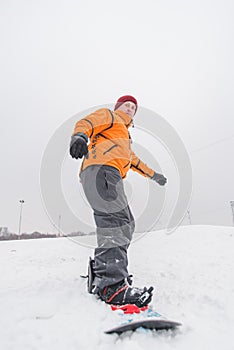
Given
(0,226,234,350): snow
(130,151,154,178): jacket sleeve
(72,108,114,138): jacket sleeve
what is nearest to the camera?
(0,226,234,350): snow

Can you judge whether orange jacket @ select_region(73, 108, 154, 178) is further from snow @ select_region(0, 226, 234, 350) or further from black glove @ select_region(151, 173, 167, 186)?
snow @ select_region(0, 226, 234, 350)

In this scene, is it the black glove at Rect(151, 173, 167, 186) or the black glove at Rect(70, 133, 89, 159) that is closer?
the black glove at Rect(70, 133, 89, 159)

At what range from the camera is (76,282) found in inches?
95.6

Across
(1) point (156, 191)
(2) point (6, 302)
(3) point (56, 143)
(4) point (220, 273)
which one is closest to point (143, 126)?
(1) point (156, 191)

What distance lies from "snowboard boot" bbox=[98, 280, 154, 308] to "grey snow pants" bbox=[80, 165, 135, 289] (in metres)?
0.05

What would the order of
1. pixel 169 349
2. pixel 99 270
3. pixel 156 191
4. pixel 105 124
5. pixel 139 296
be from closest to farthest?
pixel 169 349 → pixel 139 296 → pixel 99 270 → pixel 105 124 → pixel 156 191

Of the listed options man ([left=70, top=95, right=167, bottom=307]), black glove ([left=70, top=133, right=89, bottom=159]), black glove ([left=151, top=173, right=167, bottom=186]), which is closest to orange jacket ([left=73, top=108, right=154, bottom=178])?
man ([left=70, top=95, right=167, bottom=307])

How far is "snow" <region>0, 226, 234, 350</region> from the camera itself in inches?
49.7

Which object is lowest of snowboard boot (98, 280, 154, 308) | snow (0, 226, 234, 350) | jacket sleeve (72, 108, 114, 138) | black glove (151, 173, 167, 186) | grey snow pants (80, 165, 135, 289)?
snow (0, 226, 234, 350)

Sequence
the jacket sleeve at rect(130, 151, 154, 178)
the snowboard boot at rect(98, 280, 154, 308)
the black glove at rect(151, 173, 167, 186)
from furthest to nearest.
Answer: the black glove at rect(151, 173, 167, 186)
the jacket sleeve at rect(130, 151, 154, 178)
the snowboard boot at rect(98, 280, 154, 308)

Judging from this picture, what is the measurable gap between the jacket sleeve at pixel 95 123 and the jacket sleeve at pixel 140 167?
0.97 meters

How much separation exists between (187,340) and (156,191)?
345 cm

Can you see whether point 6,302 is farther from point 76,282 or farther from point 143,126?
point 143,126

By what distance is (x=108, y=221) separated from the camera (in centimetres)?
215
